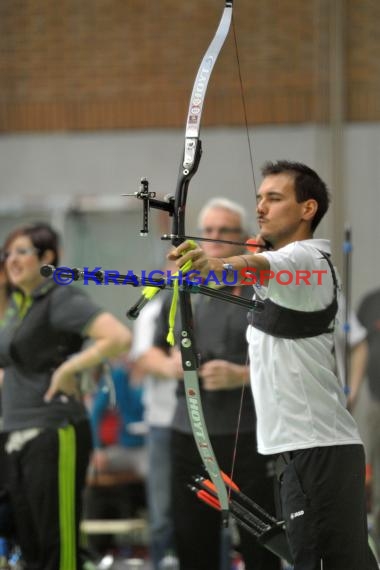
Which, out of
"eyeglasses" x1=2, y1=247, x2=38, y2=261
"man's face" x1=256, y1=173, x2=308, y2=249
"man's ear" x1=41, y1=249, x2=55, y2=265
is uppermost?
"man's face" x1=256, y1=173, x2=308, y2=249

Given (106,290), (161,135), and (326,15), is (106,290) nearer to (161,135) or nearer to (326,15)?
(161,135)

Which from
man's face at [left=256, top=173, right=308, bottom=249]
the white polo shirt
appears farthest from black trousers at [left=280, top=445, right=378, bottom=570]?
man's face at [left=256, top=173, right=308, bottom=249]

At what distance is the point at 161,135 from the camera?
271 inches

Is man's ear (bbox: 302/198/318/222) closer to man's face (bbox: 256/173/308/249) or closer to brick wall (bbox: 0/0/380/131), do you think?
man's face (bbox: 256/173/308/249)

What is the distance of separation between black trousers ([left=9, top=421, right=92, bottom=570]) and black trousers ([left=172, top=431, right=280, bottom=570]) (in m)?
0.39

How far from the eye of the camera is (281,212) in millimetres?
3254

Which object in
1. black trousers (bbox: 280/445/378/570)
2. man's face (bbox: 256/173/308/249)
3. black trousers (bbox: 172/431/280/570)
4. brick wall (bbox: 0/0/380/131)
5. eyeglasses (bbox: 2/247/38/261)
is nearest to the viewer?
black trousers (bbox: 280/445/378/570)

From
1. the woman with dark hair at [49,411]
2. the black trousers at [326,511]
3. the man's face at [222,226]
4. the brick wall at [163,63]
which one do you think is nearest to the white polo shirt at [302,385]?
the black trousers at [326,511]

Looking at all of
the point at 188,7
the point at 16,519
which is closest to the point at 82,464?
the point at 16,519

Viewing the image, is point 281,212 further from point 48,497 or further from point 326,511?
point 48,497

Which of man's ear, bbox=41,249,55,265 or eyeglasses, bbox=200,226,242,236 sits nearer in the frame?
man's ear, bbox=41,249,55,265

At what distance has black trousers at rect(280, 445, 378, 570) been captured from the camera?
305 centimetres

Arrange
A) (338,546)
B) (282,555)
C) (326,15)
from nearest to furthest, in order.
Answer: (338,546) → (282,555) → (326,15)

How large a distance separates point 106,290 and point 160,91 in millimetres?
1316
